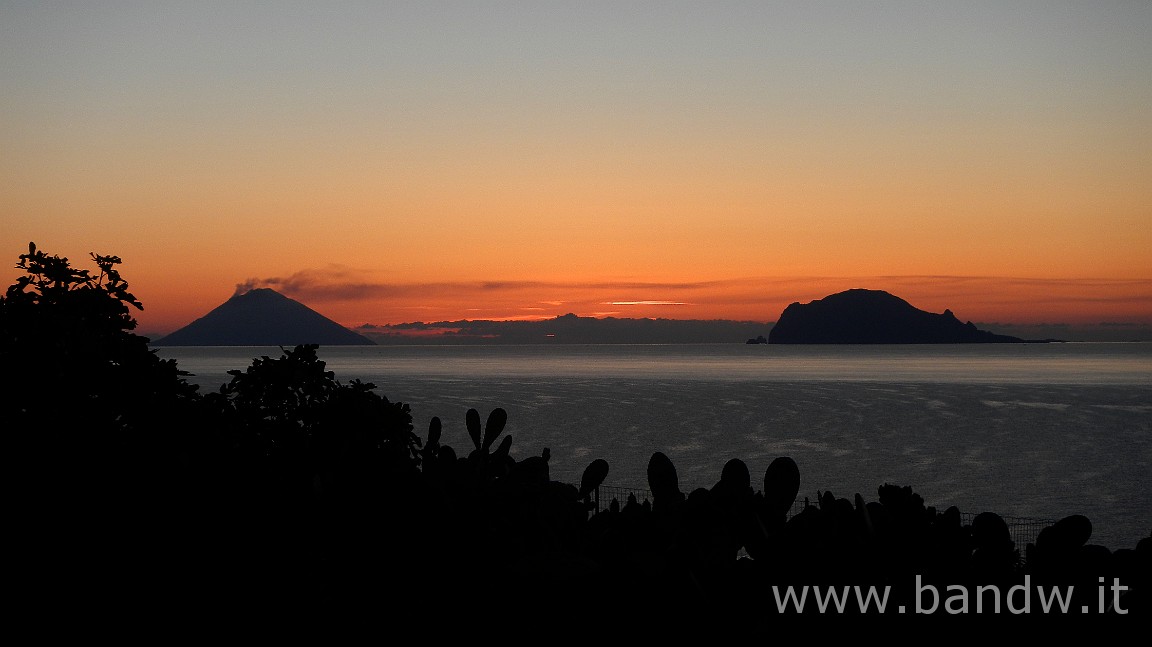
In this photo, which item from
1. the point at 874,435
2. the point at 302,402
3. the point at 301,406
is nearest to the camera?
the point at 301,406

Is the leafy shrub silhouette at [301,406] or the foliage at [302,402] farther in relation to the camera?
the foliage at [302,402]

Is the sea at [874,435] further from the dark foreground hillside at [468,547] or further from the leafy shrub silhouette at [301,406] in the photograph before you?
the dark foreground hillside at [468,547]

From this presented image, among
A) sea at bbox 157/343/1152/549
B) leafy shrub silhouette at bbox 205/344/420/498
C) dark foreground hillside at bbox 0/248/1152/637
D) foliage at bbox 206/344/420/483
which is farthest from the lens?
sea at bbox 157/343/1152/549

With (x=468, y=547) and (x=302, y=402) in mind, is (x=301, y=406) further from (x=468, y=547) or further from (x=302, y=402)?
(x=468, y=547)

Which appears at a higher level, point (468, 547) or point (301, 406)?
point (468, 547)

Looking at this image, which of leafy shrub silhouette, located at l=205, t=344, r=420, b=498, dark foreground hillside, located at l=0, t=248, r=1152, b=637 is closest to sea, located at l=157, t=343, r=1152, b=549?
leafy shrub silhouette, located at l=205, t=344, r=420, b=498

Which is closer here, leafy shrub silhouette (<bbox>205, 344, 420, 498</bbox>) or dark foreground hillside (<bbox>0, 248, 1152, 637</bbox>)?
dark foreground hillside (<bbox>0, 248, 1152, 637</bbox>)

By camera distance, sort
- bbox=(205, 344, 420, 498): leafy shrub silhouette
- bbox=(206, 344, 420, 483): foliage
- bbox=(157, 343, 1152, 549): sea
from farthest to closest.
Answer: bbox=(157, 343, 1152, 549): sea, bbox=(206, 344, 420, 483): foliage, bbox=(205, 344, 420, 498): leafy shrub silhouette

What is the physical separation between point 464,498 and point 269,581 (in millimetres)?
582

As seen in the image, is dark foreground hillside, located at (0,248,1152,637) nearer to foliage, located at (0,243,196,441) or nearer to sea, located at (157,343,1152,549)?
foliage, located at (0,243,196,441)

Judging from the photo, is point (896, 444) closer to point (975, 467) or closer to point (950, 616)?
point (975, 467)

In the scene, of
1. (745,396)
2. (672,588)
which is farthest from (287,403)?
(745,396)

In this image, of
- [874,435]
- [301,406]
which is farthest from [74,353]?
[874,435]

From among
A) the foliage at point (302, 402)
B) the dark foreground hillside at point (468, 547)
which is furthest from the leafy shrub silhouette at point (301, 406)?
the dark foreground hillside at point (468, 547)
